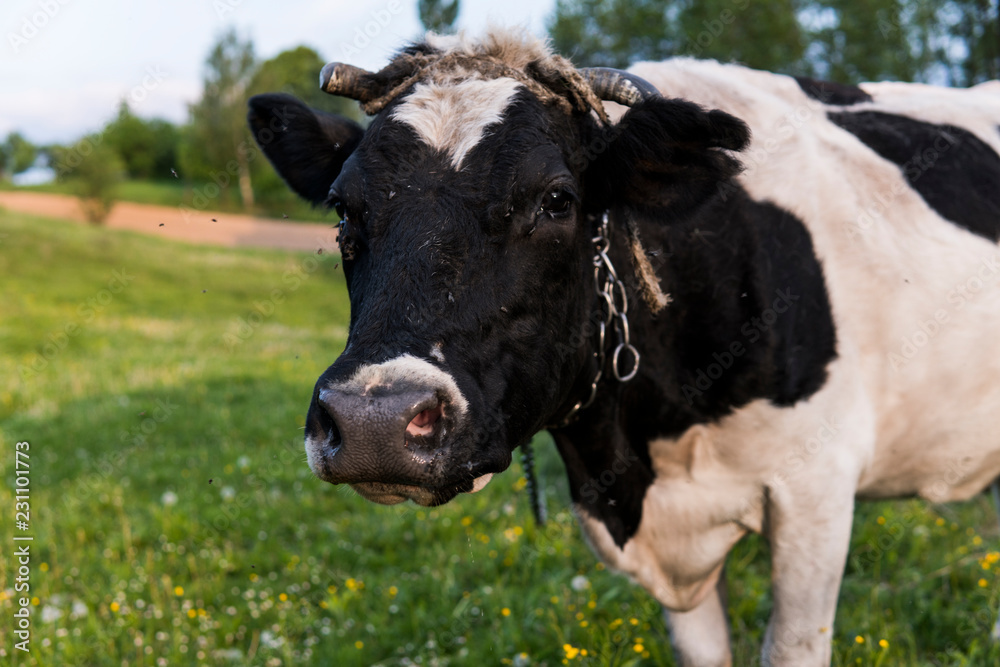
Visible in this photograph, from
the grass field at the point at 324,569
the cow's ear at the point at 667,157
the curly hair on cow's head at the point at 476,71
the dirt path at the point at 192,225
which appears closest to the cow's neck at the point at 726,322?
the cow's ear at the point at 667,157

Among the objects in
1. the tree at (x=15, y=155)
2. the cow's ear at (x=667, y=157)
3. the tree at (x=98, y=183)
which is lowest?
the tree at (x=15, y=155)

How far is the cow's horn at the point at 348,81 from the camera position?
8.86 ft

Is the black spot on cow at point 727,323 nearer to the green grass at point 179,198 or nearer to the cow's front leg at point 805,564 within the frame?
the cow's front leg at point 805,564

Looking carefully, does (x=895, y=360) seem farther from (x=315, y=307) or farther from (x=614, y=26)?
(x=614, y=26)

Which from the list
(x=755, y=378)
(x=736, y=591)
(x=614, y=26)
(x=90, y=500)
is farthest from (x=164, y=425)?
(x=614, y=26)

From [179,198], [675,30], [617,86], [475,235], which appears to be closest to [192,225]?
[179,198]

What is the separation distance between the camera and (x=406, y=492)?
1997mm

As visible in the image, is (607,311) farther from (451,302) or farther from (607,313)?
(451,302)

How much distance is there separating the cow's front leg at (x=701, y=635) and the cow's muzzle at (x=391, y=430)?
1927 mm

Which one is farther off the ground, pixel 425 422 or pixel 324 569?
pixel 425 422

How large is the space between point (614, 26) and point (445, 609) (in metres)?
33.7

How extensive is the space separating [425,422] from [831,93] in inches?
107

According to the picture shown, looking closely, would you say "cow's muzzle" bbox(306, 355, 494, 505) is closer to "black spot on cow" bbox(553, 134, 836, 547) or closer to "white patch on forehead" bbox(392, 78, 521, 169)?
"white patch on forehead" bbox(392, 78, 521, 169)

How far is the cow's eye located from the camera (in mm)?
2342
